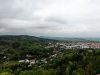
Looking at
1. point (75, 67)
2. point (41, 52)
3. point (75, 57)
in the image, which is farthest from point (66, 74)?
point (41, 52)

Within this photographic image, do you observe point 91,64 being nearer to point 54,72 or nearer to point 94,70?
point 94,70

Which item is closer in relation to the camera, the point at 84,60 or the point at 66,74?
the point at 66,74

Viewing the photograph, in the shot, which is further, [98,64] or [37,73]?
[98,64]

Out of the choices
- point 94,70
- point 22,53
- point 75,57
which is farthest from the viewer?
→ point 22,53

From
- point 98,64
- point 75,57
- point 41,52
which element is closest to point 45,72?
point 98,64

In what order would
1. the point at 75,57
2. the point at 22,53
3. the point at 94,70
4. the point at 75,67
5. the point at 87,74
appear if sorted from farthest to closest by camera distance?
1. the point at 22,53
2. the point at 75,57
3. the point at 75,67
4. the point at 94,70
5. the point at 87,74

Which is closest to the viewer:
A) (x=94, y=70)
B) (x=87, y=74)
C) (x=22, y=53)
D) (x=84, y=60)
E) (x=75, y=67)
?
(x=87, y=74)

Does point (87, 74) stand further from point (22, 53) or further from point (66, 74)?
point (22, 53)

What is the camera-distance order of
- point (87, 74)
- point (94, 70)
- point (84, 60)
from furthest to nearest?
point (84, 60) < point (94, 70) < point (87, 74)

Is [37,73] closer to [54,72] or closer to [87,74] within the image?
[54,72]
